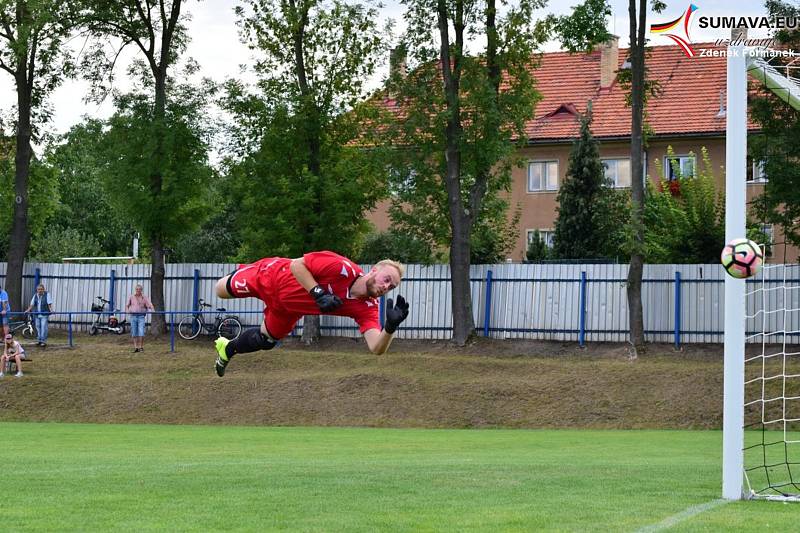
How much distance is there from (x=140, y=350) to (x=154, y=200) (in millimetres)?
5336

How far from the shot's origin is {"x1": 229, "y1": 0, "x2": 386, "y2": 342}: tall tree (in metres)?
33.0

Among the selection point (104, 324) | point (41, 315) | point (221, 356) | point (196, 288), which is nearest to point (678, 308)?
point (196, 288)

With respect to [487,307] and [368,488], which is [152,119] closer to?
[487,307]

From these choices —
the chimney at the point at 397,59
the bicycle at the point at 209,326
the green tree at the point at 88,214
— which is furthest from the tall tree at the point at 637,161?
the green tree at the point at 88,214

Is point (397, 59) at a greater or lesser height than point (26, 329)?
greater

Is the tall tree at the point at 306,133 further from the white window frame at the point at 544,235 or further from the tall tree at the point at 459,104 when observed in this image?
the white window frame at the point at 544,235

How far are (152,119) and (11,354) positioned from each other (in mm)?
9745

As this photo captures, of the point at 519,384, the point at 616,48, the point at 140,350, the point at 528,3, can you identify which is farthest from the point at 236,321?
the point at 616,48

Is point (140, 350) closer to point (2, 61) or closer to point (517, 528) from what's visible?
point (2, 61)

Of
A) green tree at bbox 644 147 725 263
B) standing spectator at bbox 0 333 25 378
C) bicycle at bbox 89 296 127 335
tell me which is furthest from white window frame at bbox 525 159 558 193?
standing spectator at bbox 0 333 25 378

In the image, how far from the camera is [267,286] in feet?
41.0

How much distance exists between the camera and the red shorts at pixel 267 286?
12.5 meters

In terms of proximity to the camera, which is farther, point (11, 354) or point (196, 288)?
point (196, 288)

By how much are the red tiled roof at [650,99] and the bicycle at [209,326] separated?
18342mm
